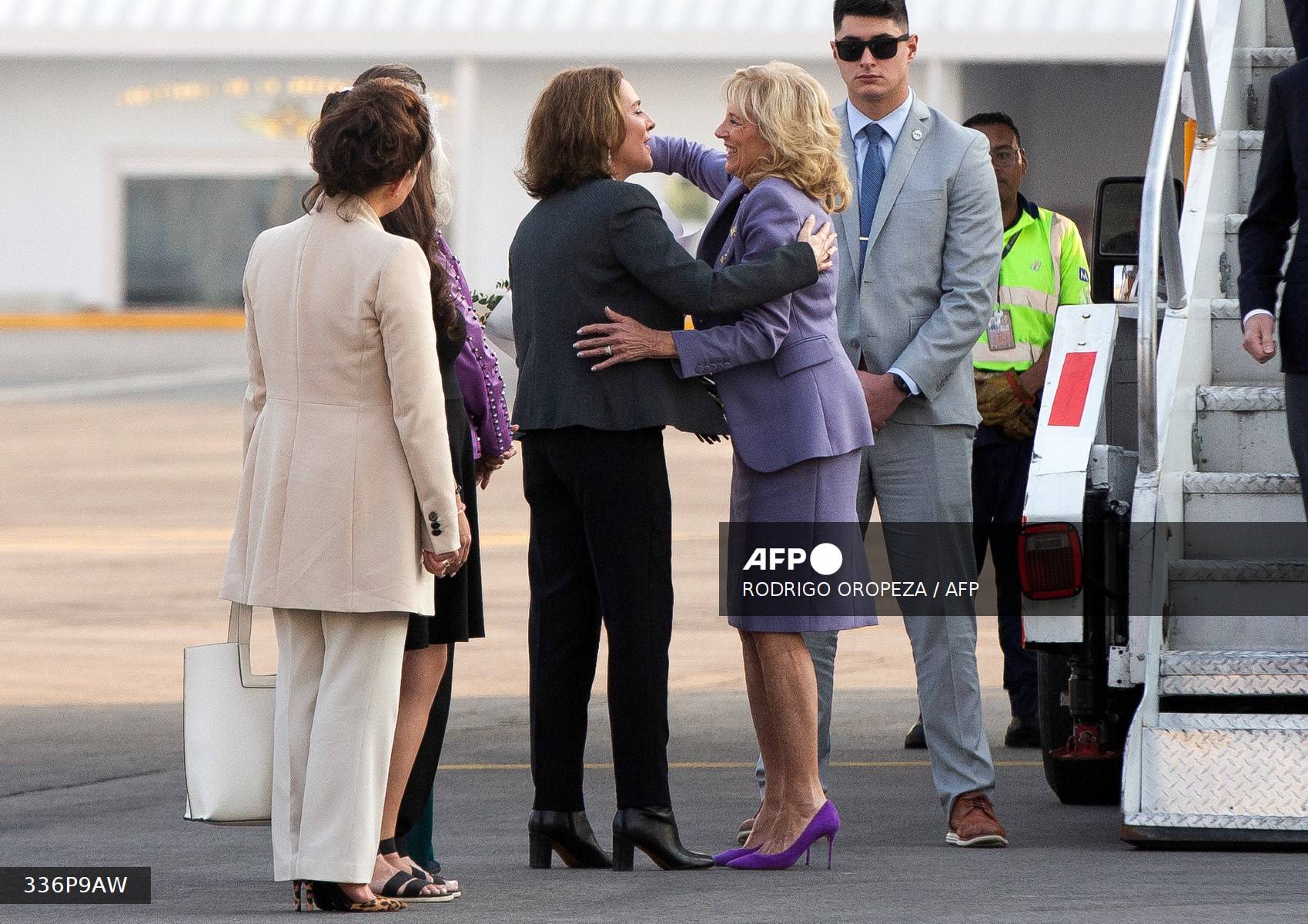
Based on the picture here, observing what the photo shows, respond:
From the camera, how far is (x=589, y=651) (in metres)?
5.62

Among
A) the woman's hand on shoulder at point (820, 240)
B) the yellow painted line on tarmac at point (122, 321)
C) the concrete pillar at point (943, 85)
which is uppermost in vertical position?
the concrete pillar at point (943, 85)

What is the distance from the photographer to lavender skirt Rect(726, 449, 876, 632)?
5.51 metres

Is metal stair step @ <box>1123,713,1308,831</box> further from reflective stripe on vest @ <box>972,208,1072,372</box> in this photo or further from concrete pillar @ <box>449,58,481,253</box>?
concrete pillar @ <box>449,58,481,253</box>

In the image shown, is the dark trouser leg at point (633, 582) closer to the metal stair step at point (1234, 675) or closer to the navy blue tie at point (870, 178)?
the navy blue tie at point (870, 178)

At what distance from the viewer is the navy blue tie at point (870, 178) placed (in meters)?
6.18

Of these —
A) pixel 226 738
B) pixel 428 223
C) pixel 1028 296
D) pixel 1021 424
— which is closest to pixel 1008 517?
pixel 1021 424

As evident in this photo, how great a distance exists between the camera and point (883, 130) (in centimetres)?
619

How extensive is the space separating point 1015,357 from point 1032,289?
0.26 meters

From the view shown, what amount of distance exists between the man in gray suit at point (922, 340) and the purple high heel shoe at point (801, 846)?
0.56m

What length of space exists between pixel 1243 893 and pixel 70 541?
1029 cm

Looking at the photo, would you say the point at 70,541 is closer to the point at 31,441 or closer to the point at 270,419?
the point at 31,441

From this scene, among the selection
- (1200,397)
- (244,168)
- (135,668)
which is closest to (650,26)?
(244,168)

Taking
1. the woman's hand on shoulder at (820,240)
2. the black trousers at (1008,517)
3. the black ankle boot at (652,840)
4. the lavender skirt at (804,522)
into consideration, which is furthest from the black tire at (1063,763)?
the woman's hand on shoulder at (820,240)

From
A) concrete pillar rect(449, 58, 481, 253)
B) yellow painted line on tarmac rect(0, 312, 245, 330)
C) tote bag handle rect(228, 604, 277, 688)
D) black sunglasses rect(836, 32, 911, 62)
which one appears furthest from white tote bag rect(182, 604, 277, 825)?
yellow painted line on tarmac rect(0, 312, 245, 330)
